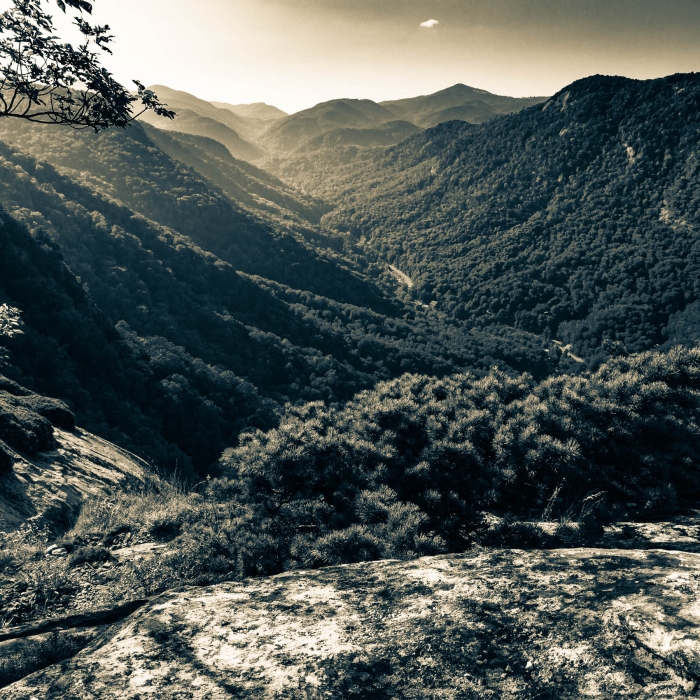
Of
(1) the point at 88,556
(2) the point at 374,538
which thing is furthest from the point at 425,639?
(1) the point at 88,556

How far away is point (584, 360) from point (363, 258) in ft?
261

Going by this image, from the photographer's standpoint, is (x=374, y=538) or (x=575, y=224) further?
(x=575, y=224)

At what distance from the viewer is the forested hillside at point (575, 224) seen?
112 metres

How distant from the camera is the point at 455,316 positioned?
5118 inches

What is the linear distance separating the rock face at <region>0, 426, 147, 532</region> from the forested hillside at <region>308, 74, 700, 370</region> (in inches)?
4395

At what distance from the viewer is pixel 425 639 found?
3404mm

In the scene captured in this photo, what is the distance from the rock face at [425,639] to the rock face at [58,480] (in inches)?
303

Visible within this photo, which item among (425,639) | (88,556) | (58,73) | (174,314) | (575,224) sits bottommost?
(174,314)

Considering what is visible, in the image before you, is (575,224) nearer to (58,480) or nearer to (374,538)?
(58,480)

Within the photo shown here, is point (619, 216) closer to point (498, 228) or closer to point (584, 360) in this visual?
point (498, 228)

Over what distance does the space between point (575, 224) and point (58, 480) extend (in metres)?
143

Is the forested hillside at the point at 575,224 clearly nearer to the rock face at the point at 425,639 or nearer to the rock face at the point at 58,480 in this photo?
the rock face at the point at 58,480

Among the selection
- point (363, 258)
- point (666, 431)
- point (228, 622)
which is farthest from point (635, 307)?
point (228, 622)

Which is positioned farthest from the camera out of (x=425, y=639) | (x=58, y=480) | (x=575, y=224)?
(x=575, y=224)
